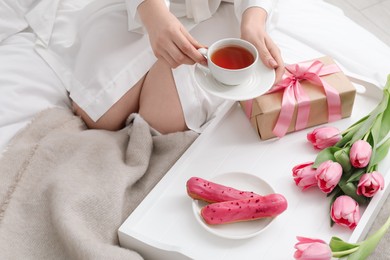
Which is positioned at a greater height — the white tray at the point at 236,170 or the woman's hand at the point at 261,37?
the woman's hand at the point at 261,37

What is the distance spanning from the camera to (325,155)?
131cm

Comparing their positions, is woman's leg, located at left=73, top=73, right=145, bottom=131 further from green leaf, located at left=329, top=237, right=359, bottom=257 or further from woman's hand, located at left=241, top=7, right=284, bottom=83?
green leaf, located at left=329, top=237, right=359, bottom=257

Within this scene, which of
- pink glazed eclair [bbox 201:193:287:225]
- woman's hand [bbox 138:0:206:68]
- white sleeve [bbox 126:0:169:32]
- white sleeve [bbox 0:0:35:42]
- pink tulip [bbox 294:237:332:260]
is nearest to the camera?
pink tulip [bbox 294:237:332:260]

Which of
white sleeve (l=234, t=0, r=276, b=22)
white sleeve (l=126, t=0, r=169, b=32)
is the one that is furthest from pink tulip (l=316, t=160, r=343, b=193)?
white sleeve (l=126, t=0, r=169, b=32)

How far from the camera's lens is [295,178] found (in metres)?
1.30

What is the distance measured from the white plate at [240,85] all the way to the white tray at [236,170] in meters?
0.17

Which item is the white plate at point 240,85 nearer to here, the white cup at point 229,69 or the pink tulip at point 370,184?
the white cup at point 229,69

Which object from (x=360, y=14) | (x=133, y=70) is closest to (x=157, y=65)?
(x=133, y=70)

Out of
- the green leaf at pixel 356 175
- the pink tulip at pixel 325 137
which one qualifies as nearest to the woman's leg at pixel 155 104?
the pink tulip at pixel 325 137

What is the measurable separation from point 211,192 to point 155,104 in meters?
0.34

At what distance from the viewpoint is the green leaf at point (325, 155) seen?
130 cm

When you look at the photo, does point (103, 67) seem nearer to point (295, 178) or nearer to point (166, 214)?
point (166, 214)

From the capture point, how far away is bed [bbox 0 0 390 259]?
129 cm

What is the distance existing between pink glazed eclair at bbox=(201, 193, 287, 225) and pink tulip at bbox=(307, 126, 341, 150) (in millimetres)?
196
